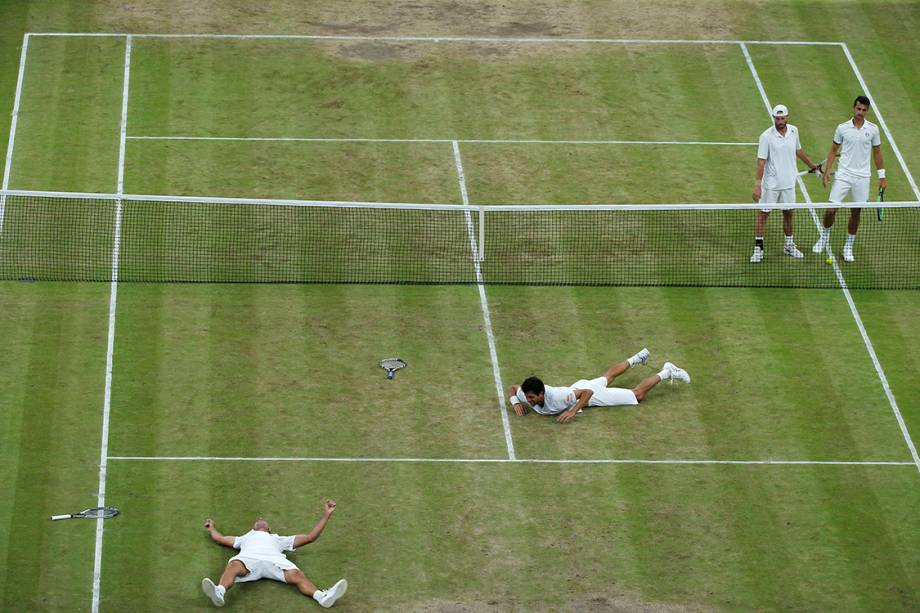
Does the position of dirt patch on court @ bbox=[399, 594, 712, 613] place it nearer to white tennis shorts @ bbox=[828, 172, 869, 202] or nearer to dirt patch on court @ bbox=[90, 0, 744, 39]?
white tennis shorts @ bbox=[828, 172, 869, 202]

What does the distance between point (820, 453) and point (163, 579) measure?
836 centimetres

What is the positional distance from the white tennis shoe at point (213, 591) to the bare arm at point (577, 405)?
18.3 feet

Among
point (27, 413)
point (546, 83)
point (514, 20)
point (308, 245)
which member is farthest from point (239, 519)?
point (514, 20)

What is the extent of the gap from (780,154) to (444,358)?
6.09m

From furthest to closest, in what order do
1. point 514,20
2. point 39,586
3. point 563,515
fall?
1. point 514,20
2. point 563,515
3. point 39,586

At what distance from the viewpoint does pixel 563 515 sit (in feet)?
73.3

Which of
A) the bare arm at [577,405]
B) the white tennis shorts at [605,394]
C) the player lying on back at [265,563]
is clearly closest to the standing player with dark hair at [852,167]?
the white tennis shorts at [605,394]

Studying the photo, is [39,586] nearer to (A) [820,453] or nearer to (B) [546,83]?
(A) [820,453]

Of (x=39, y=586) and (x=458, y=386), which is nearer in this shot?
(x=39, y=586)

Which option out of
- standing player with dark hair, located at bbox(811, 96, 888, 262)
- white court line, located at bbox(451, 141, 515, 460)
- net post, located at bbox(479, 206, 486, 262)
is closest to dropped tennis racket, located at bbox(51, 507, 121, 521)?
white court line, located at bbox(451, 141, 515, 460)

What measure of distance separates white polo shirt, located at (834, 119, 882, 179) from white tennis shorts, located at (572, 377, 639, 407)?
591 cm

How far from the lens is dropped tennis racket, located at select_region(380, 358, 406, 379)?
25.0m

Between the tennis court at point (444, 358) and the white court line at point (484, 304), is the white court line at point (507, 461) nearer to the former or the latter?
the tennis court at point (444, 358)

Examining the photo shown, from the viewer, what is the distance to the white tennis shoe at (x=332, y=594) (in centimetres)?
2039
